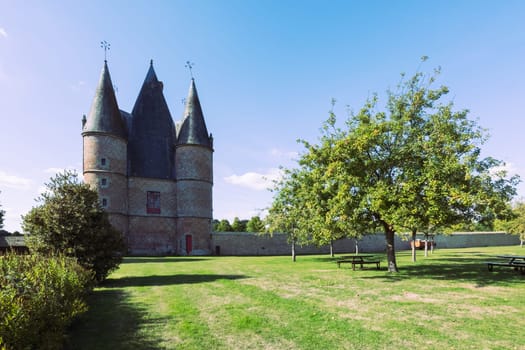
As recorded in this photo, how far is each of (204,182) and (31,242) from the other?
3009 centimetres

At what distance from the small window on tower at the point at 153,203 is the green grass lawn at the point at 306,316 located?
95.9ft

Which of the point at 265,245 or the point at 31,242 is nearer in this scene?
the point at 31,242

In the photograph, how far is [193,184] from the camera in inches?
1608

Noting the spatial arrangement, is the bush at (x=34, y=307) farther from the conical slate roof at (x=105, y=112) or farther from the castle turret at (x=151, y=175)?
the castle turret at (x=151, y=175)

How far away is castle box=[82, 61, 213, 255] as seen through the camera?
36.8 m

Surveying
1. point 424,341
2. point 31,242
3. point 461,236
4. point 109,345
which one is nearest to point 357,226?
point 424,341

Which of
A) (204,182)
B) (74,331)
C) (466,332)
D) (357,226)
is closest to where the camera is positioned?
(466,332)

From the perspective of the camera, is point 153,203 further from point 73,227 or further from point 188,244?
point 73,227

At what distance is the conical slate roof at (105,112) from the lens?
36.7 metres

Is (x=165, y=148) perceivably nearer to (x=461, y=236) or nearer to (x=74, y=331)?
(x=74, y=331)

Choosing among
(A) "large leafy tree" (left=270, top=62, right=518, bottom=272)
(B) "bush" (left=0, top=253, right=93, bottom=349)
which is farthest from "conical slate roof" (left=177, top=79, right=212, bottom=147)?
(B) "bush" (left=0, top=253, right=93, bottom=349)

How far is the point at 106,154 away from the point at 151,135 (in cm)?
737

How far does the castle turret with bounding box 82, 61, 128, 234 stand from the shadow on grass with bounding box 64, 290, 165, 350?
2978cm

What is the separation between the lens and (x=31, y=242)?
38.2 ft
